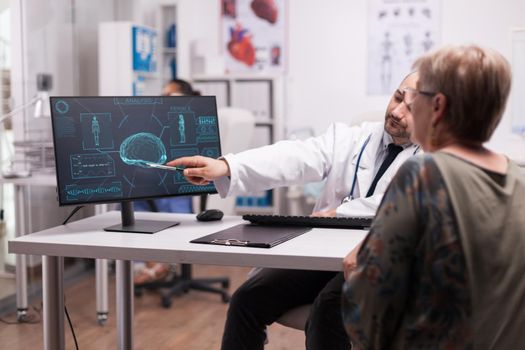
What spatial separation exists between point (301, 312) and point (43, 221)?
2.45 meters

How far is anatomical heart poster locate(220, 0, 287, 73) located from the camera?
5.05 metres

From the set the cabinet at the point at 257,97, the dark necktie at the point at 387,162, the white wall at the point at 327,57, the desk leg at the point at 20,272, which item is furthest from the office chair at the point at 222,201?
the dark necktie at the point at 387,162

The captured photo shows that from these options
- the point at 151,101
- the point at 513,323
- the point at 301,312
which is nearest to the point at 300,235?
the point at 301,312

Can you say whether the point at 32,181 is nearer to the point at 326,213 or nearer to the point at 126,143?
the point at 126,143

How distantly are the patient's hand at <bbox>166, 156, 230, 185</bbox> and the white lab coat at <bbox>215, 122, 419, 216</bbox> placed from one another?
39 millimetres

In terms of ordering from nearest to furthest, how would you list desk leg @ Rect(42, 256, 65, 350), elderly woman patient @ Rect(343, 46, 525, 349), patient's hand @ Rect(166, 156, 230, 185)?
elderly woman patient @ Rect(343, 46, 525, 349), desk leg @ Rect(42, 256, 65, 350), patient's hand @ Rect(166, 156, 230, 185)

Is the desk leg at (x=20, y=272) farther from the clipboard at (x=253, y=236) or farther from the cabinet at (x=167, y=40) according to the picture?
the cabinet at (x=167, y=40)

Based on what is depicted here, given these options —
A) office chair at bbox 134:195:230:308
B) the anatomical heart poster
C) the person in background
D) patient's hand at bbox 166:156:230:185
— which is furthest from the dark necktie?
the anatomical heart poster

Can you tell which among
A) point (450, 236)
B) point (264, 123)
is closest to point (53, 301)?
point (450, 236)

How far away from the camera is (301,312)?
195cm

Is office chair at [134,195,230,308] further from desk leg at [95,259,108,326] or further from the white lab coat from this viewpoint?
the white lab coat

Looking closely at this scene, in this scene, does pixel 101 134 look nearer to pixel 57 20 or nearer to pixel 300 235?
pixel 300 235

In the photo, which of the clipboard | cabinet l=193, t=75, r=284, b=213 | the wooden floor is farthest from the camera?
cabinet l=193, t=75, r=284, b=213

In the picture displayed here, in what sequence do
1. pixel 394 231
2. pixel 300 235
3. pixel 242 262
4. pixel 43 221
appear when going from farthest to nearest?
pixel 43 221 → pixel 300 235 → pixel 242 262 → pixel 394 231
